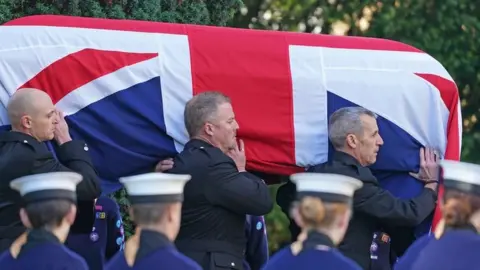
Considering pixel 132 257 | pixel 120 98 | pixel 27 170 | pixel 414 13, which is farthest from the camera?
pixel 414 13

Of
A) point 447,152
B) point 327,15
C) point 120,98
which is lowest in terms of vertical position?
point 327,15

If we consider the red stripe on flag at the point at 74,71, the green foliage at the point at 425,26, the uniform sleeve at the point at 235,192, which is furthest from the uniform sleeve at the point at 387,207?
the green foliage at the point at 425,26

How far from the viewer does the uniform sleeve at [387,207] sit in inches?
270

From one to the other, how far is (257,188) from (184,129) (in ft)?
2.14

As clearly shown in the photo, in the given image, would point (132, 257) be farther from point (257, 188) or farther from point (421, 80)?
point (421, 80)

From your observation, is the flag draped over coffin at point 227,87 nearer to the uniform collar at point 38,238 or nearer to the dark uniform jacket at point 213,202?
the dark uniform jacket at point 213,202

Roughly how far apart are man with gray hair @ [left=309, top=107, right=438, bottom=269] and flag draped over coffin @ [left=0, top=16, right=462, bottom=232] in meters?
0.19

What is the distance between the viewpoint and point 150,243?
5.21 metres

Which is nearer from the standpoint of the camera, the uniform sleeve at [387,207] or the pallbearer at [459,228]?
the pallbearer at [459,228]

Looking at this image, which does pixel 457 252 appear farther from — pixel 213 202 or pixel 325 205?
pixel 213 202

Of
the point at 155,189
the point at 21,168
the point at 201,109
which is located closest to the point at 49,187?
the point at 155,189

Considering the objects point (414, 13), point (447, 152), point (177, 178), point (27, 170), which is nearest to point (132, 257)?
point (177, 178)

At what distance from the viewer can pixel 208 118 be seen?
22.3 feet

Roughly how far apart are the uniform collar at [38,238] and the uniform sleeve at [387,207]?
2.06 metres
